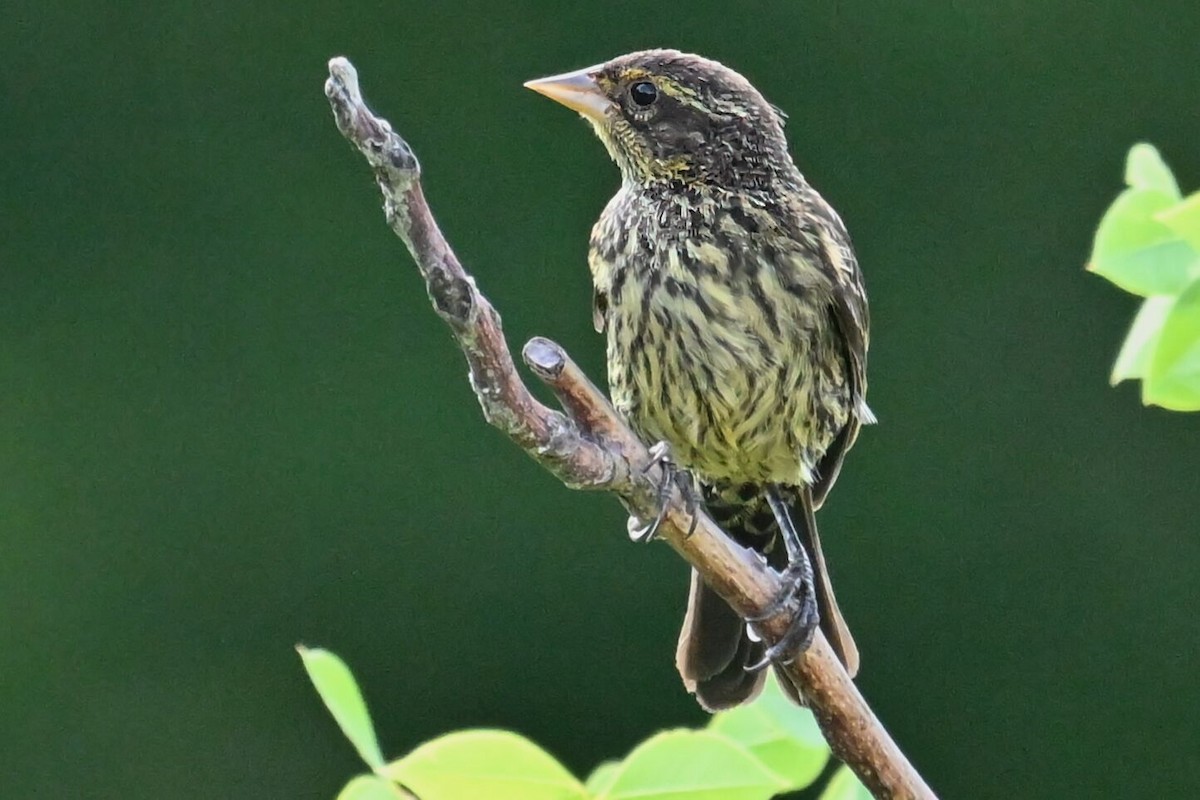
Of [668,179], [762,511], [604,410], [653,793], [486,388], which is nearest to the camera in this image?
[653,793]

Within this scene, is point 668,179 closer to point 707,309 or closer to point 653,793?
point 707,309

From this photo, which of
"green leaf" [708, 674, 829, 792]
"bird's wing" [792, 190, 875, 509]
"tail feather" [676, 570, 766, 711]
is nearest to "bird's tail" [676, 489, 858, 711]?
"tail feather" [676, 570, 766, 711]

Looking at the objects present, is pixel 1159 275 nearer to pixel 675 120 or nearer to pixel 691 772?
pixel 691 772

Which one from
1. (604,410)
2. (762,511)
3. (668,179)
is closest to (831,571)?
(762,511)

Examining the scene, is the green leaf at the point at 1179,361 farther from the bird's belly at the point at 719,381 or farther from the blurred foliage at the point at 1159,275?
the bird's belly at the point at 719,381

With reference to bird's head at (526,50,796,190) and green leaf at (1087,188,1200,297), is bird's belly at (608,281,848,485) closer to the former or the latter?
bird's head at (526,50,796,190)
